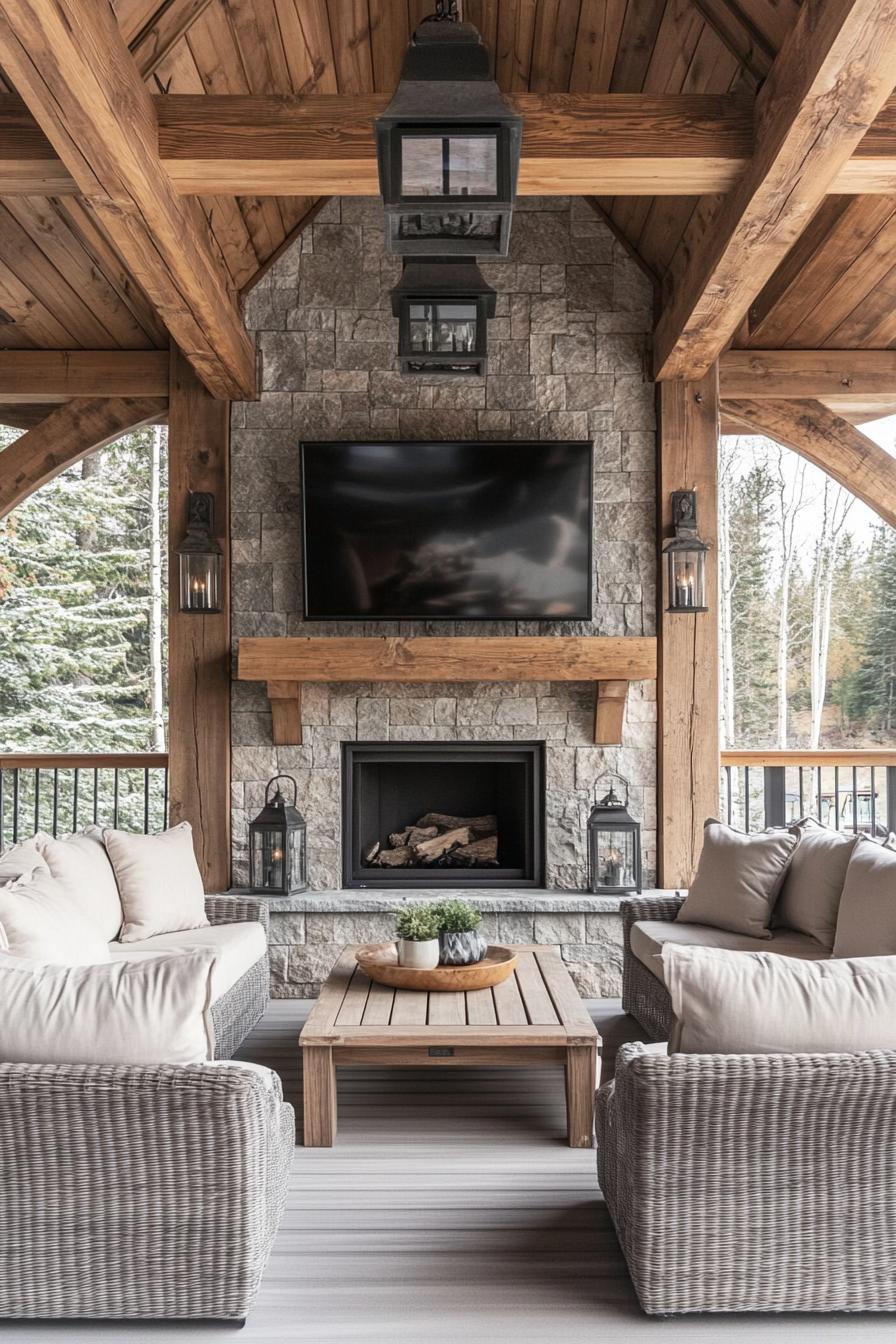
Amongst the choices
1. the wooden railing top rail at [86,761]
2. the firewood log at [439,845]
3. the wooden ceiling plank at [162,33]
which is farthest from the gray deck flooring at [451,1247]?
the wooden ceiling plank at [162,33]

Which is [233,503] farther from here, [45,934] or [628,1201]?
[628,1201]

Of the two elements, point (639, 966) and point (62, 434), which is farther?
point (62, 434)

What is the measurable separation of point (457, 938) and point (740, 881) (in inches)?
46.2

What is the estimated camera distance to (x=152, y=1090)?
2.22 metres

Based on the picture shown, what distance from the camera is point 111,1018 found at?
227cm

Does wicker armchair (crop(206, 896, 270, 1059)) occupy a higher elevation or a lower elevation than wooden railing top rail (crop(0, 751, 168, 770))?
lower

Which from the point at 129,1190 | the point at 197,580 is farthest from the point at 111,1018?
the point at 197,580

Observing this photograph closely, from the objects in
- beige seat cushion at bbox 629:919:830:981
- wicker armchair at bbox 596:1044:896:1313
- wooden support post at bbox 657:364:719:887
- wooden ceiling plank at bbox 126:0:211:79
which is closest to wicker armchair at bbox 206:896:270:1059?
beige seat cushion at bbox 629:919:830:981

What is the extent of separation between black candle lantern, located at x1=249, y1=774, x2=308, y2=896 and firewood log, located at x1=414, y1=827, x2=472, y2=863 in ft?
2.02

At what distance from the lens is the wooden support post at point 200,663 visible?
5.27 m

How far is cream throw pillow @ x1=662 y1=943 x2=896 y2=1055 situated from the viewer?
2250mm

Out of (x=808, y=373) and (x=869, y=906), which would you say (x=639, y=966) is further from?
(x=808, y=373)

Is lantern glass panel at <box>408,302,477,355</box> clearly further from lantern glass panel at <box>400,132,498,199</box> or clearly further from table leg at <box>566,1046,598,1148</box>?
table leg at <box>566,1046,598,1148</box>

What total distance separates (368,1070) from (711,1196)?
205 centimetres
